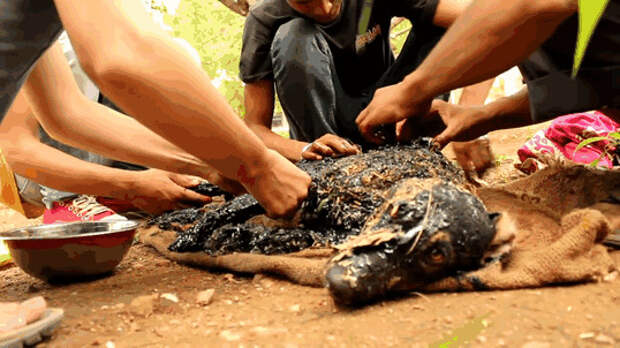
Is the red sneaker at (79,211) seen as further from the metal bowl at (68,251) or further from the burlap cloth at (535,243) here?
the metal bowl at (68,251)

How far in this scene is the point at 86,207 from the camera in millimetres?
3127

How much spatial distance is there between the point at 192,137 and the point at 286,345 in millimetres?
751

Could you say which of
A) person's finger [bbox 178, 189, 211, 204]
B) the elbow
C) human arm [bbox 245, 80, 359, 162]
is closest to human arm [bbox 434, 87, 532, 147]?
human arm [bbox 245, 80, 359, 162]

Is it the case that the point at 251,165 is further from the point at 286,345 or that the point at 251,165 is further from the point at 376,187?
the point at 286,345

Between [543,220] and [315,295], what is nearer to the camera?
[315,295]

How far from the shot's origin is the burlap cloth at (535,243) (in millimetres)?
1430

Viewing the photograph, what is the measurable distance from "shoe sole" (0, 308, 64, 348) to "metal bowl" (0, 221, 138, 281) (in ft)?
1.76

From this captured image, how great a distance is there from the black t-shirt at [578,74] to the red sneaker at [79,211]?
8.08 ft

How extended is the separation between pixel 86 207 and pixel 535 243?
266 cm

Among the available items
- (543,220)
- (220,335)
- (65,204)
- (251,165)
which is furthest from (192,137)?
(65,204)

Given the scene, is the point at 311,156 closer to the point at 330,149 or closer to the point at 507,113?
the point at 330,149

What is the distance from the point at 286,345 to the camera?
1197 millimetres

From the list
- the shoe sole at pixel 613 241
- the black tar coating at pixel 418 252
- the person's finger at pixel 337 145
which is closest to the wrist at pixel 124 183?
the person's finger at pixel 337 145

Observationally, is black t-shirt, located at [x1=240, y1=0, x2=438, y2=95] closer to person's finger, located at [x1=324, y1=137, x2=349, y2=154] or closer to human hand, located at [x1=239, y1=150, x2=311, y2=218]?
person's finger, located at [x1=324, y1=137, x2=349, y2=154]
